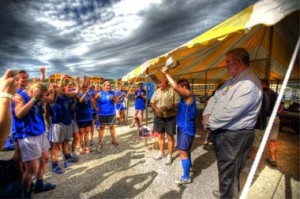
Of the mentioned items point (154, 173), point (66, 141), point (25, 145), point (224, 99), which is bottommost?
point (154, 173)

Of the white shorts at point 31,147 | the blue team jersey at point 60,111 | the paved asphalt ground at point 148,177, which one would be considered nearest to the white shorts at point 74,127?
the blue team jersey at point 60,111

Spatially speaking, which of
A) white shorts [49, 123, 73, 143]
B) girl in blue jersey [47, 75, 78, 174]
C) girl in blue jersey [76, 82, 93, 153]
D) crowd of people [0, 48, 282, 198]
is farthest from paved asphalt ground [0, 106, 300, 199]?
girl in blue jersey [76, 82, 93, 153]

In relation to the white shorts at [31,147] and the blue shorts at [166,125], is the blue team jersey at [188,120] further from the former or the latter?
the white shorts at [31,147]

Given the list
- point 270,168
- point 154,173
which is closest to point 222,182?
point 154,173

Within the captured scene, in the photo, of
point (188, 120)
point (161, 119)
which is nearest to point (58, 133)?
point (161, 119)

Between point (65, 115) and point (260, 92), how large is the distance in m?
3.91

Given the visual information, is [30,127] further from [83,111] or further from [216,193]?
[216,193]

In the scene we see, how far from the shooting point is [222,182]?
2.16 m

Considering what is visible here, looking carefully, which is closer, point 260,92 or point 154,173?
point 260,92

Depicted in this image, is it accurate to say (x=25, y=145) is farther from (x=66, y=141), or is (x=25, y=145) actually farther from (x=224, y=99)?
(x=224, y=99)

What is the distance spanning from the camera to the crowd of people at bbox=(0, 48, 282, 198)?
1996 mm

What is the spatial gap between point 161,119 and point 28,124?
2858 mm

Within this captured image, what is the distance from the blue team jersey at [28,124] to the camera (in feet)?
9.18

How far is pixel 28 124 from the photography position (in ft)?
9.42
